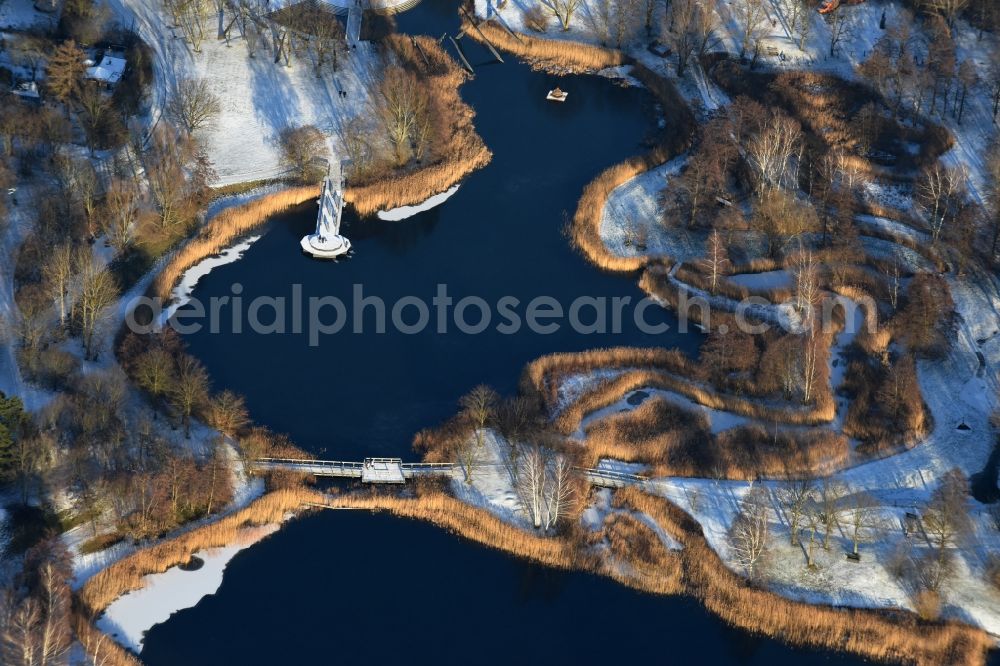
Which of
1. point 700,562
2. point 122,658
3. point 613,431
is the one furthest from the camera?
point 613,431

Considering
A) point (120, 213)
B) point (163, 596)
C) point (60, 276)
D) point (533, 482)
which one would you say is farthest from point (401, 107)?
point (163, 596)

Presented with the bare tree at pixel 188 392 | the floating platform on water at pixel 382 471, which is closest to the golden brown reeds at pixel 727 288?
the floating platform on water at pixel 382 471

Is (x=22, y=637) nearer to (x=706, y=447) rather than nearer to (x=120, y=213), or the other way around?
(x=120, y=213)

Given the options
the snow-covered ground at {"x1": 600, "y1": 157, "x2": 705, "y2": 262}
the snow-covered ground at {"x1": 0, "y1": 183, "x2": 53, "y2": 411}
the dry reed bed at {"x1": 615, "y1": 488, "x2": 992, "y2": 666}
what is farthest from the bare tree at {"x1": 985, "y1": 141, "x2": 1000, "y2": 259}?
the snow-covered ground at {"x1": 0, "y1": 183, "x2": 53, "y2": 411}

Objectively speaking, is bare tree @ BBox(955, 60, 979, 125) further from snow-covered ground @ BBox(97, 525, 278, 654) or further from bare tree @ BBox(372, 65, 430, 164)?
snow-covered ground @ BBox(97, 525, 278, 654)

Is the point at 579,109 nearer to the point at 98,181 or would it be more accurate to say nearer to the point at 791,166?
the point at 791,166

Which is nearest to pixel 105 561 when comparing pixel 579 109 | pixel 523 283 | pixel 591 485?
pixel 591 485
